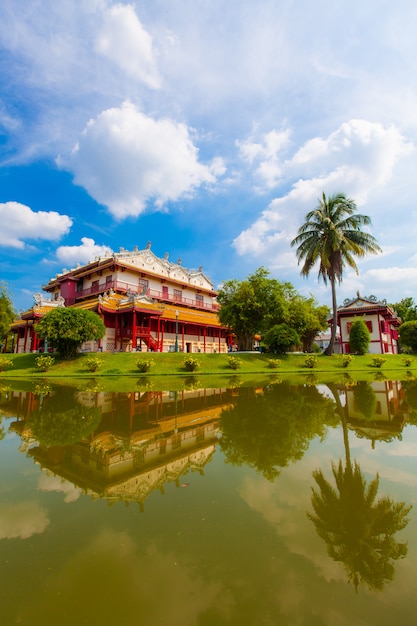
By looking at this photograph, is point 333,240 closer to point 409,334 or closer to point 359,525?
point 409,334

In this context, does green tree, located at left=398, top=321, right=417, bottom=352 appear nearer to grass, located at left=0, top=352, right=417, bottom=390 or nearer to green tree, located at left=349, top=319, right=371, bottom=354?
green tree, located at left=349, top=319, right=371, bottom=354

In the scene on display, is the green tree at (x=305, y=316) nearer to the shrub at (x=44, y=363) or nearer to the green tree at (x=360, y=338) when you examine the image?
the green tree at (x=360, y=338)

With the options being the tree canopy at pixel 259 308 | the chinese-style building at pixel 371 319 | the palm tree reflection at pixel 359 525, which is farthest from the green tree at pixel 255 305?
the palm tree reflection at pixel 359 525

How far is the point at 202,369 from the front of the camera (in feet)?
84.5

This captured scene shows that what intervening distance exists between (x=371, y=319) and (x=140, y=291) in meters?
30.4

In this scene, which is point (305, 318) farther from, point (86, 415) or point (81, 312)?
point (86, 415)

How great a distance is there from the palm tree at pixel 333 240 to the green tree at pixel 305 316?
2443 millimetres

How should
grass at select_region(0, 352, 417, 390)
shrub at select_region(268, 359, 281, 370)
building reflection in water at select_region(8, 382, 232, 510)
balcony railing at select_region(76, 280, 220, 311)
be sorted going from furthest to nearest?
balcony railing at select_region(76, 280, 220, 311) < shrub at select_region(268, 359, 281, 370) < grass at select_region(0, 352, 417, 390) < building reflection in water at select_region(8, 382, 232, 510)

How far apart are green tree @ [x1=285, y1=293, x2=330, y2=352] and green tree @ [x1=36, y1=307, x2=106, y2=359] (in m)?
18.8

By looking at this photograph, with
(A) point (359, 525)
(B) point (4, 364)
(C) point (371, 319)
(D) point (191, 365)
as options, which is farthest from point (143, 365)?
(C) point (371, 319)

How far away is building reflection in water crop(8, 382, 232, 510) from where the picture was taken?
4.40m

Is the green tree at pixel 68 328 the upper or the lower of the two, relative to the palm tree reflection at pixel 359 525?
upper

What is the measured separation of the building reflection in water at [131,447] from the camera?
4398mm

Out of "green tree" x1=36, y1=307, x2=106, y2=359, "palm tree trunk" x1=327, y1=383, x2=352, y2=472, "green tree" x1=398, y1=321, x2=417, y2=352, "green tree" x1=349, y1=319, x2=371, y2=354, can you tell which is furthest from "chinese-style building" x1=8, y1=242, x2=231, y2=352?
"green tree" x1=398, y1=321, x2=417, y2=352
